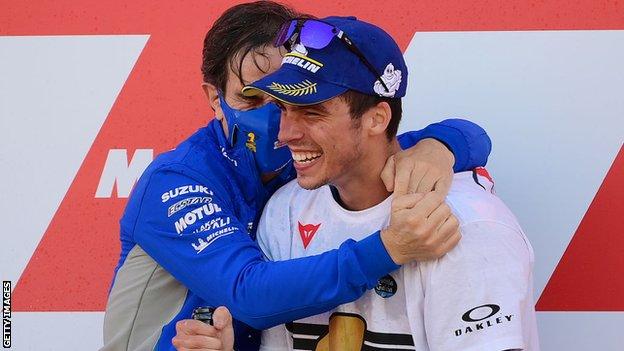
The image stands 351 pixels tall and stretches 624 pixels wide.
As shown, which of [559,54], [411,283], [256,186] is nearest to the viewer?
[411,283]

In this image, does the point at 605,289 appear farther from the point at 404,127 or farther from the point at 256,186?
the point at 256,186

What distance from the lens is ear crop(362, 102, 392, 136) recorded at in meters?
1.93

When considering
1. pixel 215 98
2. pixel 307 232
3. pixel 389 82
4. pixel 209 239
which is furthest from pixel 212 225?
pixel 389 82

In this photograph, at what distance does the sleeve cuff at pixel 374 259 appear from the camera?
5.78 feet

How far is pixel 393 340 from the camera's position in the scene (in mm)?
1879

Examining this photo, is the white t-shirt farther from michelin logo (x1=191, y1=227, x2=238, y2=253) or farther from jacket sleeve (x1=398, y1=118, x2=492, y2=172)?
michelin logo (x1=191, y1=227, x2=238, y2=253)

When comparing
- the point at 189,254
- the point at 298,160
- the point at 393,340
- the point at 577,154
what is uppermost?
the point at 577,154

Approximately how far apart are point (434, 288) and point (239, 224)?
417 mm

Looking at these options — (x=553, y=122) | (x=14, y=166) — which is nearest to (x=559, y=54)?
(x=553, y=122)

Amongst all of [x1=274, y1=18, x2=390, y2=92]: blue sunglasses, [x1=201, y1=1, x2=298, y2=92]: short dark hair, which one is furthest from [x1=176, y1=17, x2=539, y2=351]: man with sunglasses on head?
[x1=201, y1=1, x2=298, y2=92]: short dark hair

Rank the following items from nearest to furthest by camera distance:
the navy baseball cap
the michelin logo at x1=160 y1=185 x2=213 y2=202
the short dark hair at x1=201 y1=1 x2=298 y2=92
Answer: the navy baseball cap < the michelin logo at x1=160 y1=185 x2=213 y2=202 < the short dark hair at x1=201 y1=1 x2=298 y2=92

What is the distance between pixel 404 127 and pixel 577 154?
42cm

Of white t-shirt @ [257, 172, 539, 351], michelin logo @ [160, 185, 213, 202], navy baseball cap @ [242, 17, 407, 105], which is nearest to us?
white t-shirt @ [257, 172, 539, 351]

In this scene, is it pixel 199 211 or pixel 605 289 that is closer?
pixel 199 211
